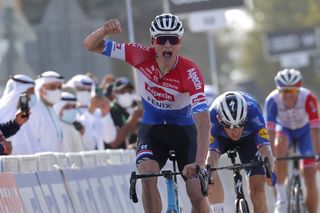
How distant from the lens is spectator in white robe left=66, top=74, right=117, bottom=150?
16297 mm

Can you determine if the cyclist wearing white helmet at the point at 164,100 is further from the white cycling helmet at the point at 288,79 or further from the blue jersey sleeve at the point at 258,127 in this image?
the white cycling helmet at the point at 288,79

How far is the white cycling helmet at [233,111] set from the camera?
11.6m

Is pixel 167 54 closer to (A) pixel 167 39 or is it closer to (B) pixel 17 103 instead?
(A) pixel 167 39

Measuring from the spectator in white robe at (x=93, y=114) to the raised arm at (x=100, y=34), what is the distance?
5.56 m

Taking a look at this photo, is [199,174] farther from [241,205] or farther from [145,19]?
[145,19]

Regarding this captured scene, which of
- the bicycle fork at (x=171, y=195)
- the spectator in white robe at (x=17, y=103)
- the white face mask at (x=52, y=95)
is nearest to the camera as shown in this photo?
the bicycle fork at (x=171, y=195)

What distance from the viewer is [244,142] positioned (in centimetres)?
1253

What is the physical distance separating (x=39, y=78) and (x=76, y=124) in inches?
47.9

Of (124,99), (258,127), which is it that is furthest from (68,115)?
(258,127)

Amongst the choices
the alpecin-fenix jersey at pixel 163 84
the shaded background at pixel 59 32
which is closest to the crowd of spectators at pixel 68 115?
the alpecin-fenix jersey at pixel 163 84

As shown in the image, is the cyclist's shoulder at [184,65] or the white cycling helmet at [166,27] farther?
the cyclist's shoulder at [184,65]

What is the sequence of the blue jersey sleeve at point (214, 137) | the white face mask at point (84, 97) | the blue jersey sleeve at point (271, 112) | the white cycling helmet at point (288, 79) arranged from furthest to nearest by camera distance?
the white face mask at point (84, 97), the blue jersey sleeve at point (271, 112), the white cycling helmet at point (288, 79), the blue jersey sleeve at point (214, 137)

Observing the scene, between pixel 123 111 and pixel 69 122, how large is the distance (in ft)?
4.54

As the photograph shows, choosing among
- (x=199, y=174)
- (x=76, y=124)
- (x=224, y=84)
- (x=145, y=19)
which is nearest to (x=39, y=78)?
(x=76, y=124)
